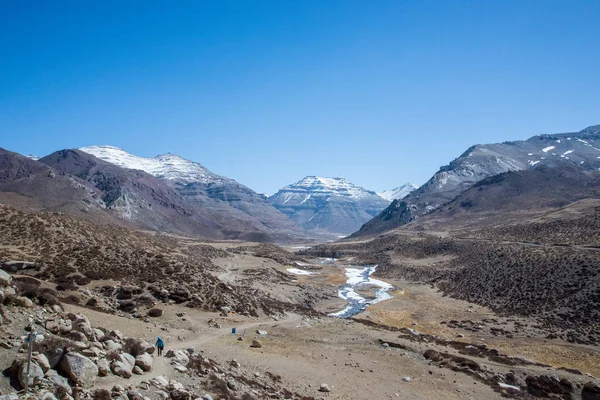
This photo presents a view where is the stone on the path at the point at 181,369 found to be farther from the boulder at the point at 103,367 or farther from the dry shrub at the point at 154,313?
the dry shrub at the point at 154,313

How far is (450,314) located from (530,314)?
10.3 m

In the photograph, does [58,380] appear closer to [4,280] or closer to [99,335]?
[99,335]

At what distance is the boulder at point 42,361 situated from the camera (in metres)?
11.2

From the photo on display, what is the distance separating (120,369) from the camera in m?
13.2

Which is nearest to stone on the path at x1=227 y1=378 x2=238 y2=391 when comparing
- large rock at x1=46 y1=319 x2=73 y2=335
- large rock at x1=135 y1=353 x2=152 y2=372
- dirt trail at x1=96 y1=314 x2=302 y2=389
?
dirt trail at x1=96 y1=314 x2=302 y2=389

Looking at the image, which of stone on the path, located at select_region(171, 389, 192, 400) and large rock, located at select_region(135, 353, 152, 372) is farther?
large rock, located at select_region(135, 353, 152, 372)

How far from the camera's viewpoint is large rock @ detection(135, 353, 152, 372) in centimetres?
1462

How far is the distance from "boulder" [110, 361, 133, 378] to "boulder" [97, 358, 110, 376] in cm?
25

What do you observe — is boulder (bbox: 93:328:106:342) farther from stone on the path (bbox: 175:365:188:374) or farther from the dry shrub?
the dry shrub

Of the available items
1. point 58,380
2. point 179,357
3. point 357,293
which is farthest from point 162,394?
point 357,293

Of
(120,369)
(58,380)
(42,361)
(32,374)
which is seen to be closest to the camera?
(32,374)

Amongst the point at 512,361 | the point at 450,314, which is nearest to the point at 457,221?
the point at 450,314

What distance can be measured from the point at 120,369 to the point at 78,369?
68.2 inches

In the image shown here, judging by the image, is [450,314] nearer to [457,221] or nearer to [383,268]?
[383,268]
